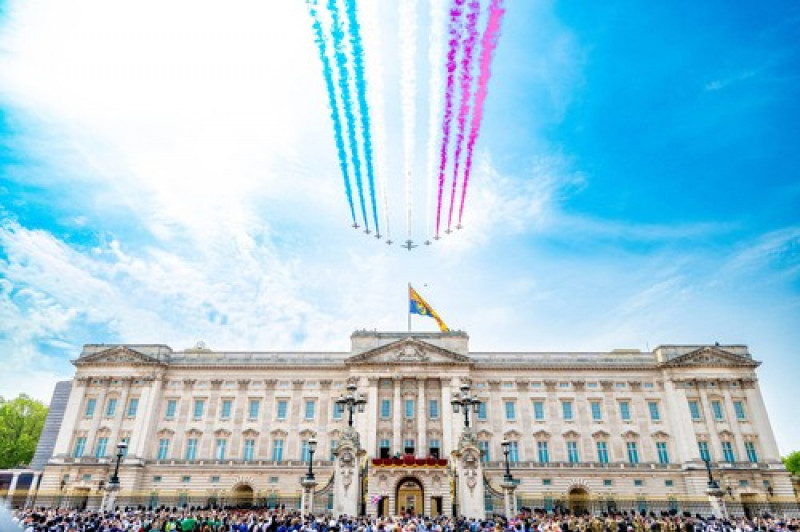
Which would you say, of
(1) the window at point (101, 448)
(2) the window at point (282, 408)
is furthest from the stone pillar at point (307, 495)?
(1) the window at point (101, 448)

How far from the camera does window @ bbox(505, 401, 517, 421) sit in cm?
5709

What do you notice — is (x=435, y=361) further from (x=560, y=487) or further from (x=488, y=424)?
(x=560, y=487)

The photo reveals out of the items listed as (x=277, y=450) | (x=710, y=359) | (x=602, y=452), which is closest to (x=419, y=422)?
(x=277, y=450)

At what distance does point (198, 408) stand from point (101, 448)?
34.4 ft

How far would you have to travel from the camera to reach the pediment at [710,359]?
56938 millimetres

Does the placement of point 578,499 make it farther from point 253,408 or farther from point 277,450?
point 253,408

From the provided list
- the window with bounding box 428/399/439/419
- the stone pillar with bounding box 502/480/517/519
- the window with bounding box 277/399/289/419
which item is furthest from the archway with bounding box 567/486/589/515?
the window with bounding box 277/399/289/419

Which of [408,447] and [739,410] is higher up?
[739,410]

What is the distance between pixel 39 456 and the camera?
64250 millimetres

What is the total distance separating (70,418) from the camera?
56.8 m

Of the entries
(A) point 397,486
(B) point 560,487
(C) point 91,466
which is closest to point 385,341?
(A) point 397,486

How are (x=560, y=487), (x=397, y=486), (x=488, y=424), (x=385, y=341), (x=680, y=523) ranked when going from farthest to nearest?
1. (x=385, y=341)
2. (x=488, y=424)
3. (x=560, y=487)
4. (x=397, y=486)
5. (x=680, y=523)

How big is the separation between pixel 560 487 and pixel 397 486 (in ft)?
61.9

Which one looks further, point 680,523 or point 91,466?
point 91,466
